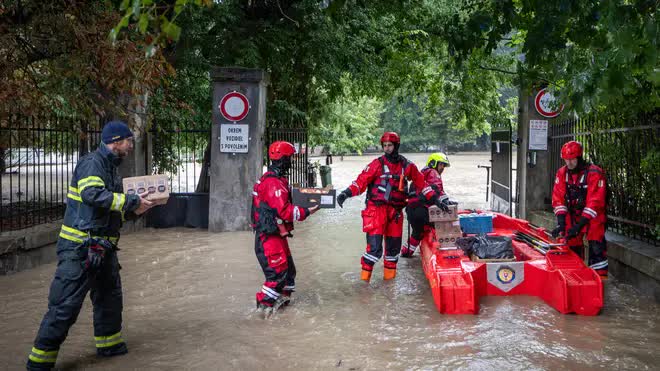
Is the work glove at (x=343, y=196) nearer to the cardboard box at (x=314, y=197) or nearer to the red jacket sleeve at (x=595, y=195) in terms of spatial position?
the cardboard box at (x=314, y=197)

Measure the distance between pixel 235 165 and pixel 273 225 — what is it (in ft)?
20.6

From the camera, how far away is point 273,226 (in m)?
7.20

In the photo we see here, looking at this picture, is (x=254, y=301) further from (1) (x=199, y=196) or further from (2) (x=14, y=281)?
(1) (x=199, y=196)

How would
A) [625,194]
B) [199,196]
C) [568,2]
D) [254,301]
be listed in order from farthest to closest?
1. [199,196]
2. [625,194]
3. [254,301]
4. [568,2]

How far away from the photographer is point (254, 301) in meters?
7.88

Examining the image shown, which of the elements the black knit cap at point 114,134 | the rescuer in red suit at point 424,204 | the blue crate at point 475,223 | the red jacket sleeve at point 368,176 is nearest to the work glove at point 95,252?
the black knit cap at point 114,134

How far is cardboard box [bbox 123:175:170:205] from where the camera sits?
18.7ft

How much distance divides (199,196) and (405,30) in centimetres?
A: 723

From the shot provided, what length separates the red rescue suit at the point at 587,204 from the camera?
27.1 feet

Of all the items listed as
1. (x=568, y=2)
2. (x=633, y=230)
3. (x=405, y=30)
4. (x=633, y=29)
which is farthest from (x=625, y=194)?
(x=405, y=30)

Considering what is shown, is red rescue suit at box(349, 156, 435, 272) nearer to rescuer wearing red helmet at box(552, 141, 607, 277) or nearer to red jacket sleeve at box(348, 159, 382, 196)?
red jacket sleeve at box(348, 159, 382, 196)

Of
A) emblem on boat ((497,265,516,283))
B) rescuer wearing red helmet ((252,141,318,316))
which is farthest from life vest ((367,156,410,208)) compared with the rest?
emblem on boat ((497,265,516,283))

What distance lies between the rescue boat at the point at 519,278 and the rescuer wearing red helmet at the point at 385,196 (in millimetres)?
599

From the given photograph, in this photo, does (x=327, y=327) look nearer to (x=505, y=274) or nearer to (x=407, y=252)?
(x=505, y=274)
